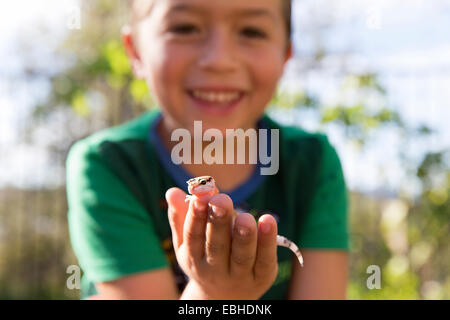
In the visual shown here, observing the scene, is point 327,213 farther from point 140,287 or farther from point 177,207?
point 177,207

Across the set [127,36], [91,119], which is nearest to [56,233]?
[91,119]

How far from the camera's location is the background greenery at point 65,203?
3.75m

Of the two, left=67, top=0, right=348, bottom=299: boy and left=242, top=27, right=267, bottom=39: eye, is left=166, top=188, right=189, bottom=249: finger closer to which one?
left=67, top=0, right=348, bottom=299: boy

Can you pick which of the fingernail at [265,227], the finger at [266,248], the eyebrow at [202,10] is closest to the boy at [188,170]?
the eyebrow at [202,10]

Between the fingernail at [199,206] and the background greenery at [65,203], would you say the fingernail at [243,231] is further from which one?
the background greenery at [65,203]

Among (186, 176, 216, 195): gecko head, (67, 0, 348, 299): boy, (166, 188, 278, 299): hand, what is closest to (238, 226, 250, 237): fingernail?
(166, 188, 278, 299): hand

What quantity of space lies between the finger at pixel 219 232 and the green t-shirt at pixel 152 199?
0.60 m

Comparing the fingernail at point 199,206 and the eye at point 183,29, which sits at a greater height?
the eye at point 183,29

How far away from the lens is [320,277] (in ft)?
6.02

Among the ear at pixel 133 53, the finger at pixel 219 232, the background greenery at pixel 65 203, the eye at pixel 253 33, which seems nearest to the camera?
the finger at pixel 219 232

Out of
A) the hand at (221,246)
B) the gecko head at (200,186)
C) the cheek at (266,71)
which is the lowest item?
the hand at (221,246)

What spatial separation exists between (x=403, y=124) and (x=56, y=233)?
369 cm

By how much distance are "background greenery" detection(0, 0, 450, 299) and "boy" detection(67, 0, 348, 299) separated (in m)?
1.88

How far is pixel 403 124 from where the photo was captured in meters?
3.73
